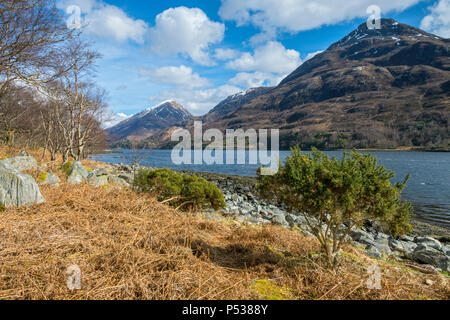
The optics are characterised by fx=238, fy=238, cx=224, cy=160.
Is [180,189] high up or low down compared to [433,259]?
up

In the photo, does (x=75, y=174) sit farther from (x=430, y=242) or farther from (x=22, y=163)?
(x=430, y=242)

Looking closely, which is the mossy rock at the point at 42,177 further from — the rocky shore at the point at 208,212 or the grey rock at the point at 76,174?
the grey rock at the point at 76,174

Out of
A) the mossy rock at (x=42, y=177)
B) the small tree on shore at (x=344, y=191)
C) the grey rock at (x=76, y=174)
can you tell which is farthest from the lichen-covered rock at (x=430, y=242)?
the mossy rock at (x=42, y=177)

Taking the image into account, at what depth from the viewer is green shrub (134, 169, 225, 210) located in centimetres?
845

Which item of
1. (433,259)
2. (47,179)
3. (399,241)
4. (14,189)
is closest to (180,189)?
(47,179)

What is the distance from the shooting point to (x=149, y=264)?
3539 mm

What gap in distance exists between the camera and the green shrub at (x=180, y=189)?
8.45 meters

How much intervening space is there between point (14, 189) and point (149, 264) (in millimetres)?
3846

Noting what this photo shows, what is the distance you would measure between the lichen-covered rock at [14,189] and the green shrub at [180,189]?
3.60 metres

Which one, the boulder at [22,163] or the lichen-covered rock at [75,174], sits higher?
the boulder at [22,163]

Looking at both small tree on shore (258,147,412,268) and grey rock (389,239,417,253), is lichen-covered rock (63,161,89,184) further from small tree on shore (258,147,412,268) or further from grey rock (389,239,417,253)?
grey rock (389,239,417,253)

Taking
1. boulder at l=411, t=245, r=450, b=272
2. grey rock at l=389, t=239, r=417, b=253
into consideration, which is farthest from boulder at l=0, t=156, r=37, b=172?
grey rock at l=389, t=239, r=417, b=253

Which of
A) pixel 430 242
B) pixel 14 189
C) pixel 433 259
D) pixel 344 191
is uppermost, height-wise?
pixel 344 191

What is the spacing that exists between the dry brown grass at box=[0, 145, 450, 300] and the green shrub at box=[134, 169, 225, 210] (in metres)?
2.81
